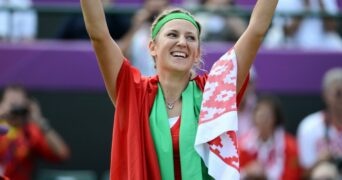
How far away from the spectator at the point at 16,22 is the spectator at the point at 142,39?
0.87 metres

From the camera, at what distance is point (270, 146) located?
7.58 m

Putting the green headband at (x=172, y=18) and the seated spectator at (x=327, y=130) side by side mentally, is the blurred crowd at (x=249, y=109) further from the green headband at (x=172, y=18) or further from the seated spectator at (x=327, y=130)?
the green headband at (x=172, y=18)

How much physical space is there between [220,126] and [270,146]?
343cm

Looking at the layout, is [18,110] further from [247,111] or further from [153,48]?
[153,48]

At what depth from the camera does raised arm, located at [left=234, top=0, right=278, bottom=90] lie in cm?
423

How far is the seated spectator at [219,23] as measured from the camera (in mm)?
8383

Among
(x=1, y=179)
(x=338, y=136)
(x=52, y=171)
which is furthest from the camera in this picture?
(x=52, y=171)

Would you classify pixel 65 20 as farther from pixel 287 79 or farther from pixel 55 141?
pixel 287 79

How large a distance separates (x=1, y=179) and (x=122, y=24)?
421 cm

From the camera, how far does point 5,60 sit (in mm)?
8367

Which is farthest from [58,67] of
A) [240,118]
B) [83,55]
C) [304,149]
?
[304,149]

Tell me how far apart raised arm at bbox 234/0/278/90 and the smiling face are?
0.19 metres

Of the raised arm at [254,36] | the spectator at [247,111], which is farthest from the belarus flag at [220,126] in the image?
the spectator at [247,111]

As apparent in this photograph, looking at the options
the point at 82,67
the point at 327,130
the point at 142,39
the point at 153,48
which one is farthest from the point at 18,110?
the point at 153,48
